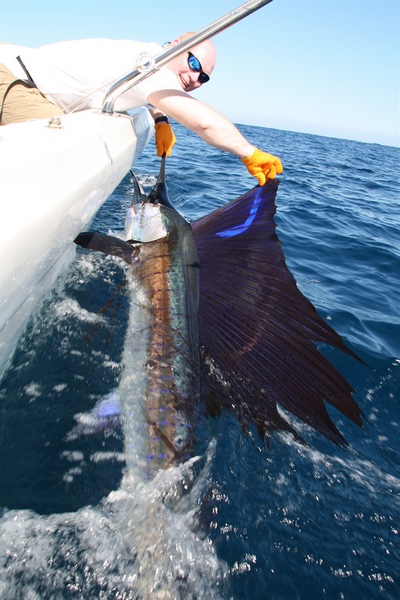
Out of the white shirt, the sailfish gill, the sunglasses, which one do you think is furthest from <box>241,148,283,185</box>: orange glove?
the sunglasses

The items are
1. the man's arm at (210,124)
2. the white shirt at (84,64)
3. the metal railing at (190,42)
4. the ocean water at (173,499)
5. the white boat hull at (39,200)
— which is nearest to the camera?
the ocean water at (173,499)

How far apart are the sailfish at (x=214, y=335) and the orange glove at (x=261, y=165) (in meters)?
0.08

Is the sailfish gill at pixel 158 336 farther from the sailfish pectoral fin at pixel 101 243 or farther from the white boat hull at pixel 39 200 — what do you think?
the white boat hull at pixel 39 200

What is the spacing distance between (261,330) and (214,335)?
24 cm

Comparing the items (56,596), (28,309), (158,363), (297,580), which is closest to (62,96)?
(28,309)

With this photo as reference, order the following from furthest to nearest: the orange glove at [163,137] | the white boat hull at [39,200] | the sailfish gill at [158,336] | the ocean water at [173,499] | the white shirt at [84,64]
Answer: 1. the orange glove at [163,137]
2. the white shirt at [84,64]
3. the sailfish gill at [158,336]
4. the white boat hull at [39,200]
5. the ocean water at [173,499]

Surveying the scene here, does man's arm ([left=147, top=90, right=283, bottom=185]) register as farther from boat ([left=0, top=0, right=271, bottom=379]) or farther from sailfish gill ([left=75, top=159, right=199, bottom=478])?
sailfish gill ([left=75, top=159, right=199, bottom=478])

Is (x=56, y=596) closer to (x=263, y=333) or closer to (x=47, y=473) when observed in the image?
(x=47, y=473)

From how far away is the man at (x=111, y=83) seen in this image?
2291 millimetres

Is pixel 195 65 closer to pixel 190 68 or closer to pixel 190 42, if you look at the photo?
pixel 190 68

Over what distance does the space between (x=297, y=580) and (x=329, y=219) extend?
20.2ft

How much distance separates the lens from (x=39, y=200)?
1.61 meters

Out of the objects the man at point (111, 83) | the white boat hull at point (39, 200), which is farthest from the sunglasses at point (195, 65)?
the white boat hull at point (39, 200)

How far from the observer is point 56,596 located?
1.19 m
